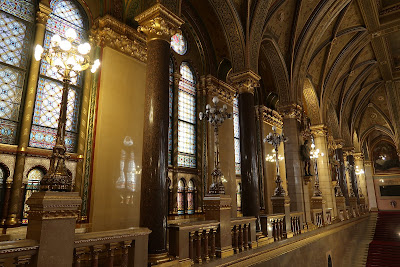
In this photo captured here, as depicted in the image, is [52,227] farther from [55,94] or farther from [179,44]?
[179,44]

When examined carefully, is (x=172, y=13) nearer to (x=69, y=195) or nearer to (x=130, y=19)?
(x=130, y=19)

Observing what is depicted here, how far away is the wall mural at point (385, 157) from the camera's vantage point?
32.8 meters

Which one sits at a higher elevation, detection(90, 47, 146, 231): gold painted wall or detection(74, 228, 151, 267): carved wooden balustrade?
detection(90, 47, 146, 231): gold painted wall

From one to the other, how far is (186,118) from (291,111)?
15.8 feet

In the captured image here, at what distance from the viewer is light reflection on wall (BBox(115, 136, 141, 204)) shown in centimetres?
722

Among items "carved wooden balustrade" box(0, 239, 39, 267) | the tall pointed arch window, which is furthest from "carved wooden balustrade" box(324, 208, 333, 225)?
"carved wooden balustrade" box(0, 239, 39, 267)

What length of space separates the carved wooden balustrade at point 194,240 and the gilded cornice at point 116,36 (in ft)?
17.5

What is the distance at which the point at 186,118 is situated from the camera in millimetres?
11305

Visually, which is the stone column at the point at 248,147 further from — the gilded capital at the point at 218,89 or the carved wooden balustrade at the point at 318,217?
the carved wooden balustrade at the point at 318,217


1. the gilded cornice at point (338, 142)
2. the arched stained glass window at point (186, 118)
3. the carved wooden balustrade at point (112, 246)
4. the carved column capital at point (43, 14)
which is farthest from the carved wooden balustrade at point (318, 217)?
the carved column capital at point (43, 14)

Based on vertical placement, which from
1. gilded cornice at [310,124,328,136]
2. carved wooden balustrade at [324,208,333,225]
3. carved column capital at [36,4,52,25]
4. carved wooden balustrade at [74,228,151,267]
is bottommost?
carved wooden balustrade at [324,208,333,225]

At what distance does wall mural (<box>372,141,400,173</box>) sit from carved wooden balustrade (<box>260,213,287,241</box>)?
31309 millimetres

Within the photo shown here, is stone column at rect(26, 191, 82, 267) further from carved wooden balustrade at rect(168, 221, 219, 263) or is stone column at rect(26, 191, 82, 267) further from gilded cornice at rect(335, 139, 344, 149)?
gilded cornice at rect(335, 139, 344, 149)

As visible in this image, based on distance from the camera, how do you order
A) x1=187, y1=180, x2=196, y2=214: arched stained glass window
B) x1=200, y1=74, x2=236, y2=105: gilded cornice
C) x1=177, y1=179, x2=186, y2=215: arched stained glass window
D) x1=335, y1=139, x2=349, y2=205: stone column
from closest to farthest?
1. x1=177, y1=179, x2=186, y2=215: arched stained glass window
2. x1=187, y1=180, x2=196, y2=214: arched stained glass window
3. x1=200, y1=74, x2=236, y2=105: gilded cornice
4. x1=335, y1=139, x2=349, y2=205: stone column
